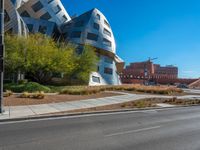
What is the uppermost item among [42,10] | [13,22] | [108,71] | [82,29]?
[42,10]

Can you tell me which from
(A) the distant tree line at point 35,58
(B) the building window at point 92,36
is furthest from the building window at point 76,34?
(A) the distant tree line at point 35,58

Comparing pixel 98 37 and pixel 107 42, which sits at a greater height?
pixel 98 37

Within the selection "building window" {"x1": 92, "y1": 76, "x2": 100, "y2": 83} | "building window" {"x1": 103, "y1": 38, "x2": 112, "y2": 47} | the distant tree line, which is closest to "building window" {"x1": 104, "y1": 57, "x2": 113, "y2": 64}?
"building window" {"x1": 103, "y1": 38, "x2": 112, "y2": 47}

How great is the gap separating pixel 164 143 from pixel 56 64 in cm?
2591

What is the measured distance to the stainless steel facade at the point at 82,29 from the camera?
5509 cm

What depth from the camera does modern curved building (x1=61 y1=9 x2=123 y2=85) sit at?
180 ft

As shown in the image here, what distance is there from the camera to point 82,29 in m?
55.4

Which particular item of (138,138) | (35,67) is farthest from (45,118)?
(35,67)

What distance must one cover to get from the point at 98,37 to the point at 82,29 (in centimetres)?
383

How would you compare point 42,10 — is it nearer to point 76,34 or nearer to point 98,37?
point 76,34

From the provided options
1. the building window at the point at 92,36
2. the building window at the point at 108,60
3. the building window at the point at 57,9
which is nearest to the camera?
the building window at the point at 92,36

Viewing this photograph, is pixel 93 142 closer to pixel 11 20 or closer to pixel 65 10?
pixel 11 20

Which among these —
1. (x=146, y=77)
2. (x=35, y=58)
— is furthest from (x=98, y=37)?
(x=146, y=77)

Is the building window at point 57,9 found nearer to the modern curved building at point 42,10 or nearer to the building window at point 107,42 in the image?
the modern curved building at point 42,10
